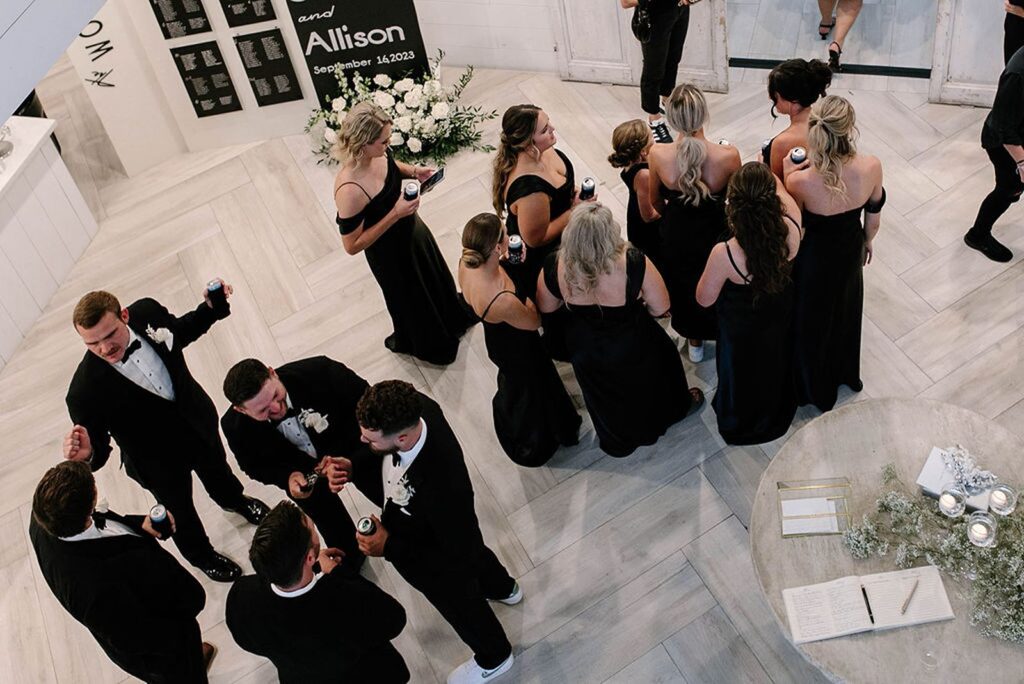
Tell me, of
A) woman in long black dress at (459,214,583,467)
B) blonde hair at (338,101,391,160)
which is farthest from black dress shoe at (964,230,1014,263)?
blonde hair at (338,101,391,160)

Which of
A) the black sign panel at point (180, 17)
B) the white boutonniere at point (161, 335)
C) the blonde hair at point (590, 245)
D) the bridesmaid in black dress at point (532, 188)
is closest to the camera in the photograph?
the blonde hair at point (590, 245)

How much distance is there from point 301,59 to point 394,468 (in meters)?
4.27

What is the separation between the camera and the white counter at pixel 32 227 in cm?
595

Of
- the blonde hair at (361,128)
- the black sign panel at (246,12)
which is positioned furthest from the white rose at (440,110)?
the blonde hair at (361,128)

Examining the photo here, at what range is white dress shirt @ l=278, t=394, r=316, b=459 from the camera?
3768 mm

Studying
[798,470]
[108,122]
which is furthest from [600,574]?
[108,122]

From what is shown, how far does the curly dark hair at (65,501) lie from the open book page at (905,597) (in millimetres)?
2720

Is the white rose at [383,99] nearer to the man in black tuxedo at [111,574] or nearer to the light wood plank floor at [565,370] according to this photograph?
the light wood plank floor at [565,370]

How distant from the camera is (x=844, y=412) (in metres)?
3.74

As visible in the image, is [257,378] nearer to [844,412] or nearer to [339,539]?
[339,539]

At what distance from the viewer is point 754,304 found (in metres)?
3.99

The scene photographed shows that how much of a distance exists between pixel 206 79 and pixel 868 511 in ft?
17.6

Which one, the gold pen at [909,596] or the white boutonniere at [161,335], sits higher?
the white boutonniere at [161,335]

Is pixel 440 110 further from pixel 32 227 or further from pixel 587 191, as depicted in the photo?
pixel 32 227
